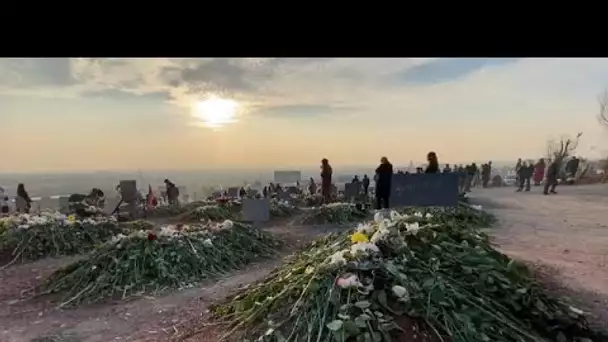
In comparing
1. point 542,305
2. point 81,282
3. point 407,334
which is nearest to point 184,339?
point 407,334

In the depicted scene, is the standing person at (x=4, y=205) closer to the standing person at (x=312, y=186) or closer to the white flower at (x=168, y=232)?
the white flower at (x=168, y=232)

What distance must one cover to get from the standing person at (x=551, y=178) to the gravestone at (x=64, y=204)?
4162 millimetres

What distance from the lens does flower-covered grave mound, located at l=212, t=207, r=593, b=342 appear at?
1371mm

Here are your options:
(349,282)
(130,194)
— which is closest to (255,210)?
Answer: (130,194)

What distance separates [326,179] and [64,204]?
81.5 inches

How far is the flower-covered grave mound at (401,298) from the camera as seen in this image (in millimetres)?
1371

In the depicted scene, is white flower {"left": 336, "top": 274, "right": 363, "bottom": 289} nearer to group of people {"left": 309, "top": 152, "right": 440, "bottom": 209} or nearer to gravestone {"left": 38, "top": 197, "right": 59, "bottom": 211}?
group of people {"left": 309, "top": 152, "right": 440, "bottom": 209}

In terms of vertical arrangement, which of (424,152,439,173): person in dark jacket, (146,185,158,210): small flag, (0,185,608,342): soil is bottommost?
(0,185,608,342): soil

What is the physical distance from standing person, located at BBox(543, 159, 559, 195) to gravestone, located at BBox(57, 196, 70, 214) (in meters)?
4.16

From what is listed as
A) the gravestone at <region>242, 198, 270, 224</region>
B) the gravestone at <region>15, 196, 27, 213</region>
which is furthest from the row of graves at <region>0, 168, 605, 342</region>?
the gravestone at <region>15, 196, 27, 213</region>

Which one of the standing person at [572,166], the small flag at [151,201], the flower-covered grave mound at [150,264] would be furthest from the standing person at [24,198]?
the standing person at [572,166]
